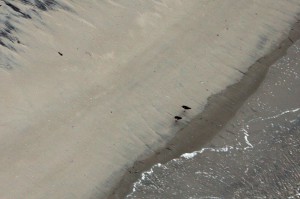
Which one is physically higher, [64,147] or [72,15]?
[72,15]

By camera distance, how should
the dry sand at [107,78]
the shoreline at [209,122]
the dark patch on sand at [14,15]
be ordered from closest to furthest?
the dry sand at [107,78] → the shoreline at [209,122] → the dark patch on sand at [14,15]

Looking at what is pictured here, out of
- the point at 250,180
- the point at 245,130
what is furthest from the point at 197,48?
the point at 250,180

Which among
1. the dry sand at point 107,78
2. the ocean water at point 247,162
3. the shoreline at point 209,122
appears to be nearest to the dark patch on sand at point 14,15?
the dry sand at point 107,78

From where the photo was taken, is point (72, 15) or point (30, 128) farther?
point (72, 15)

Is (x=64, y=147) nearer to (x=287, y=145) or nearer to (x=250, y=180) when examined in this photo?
(x=250, y=180)

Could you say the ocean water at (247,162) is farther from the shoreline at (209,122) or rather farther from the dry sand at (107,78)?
the dry sand at (107,78)
